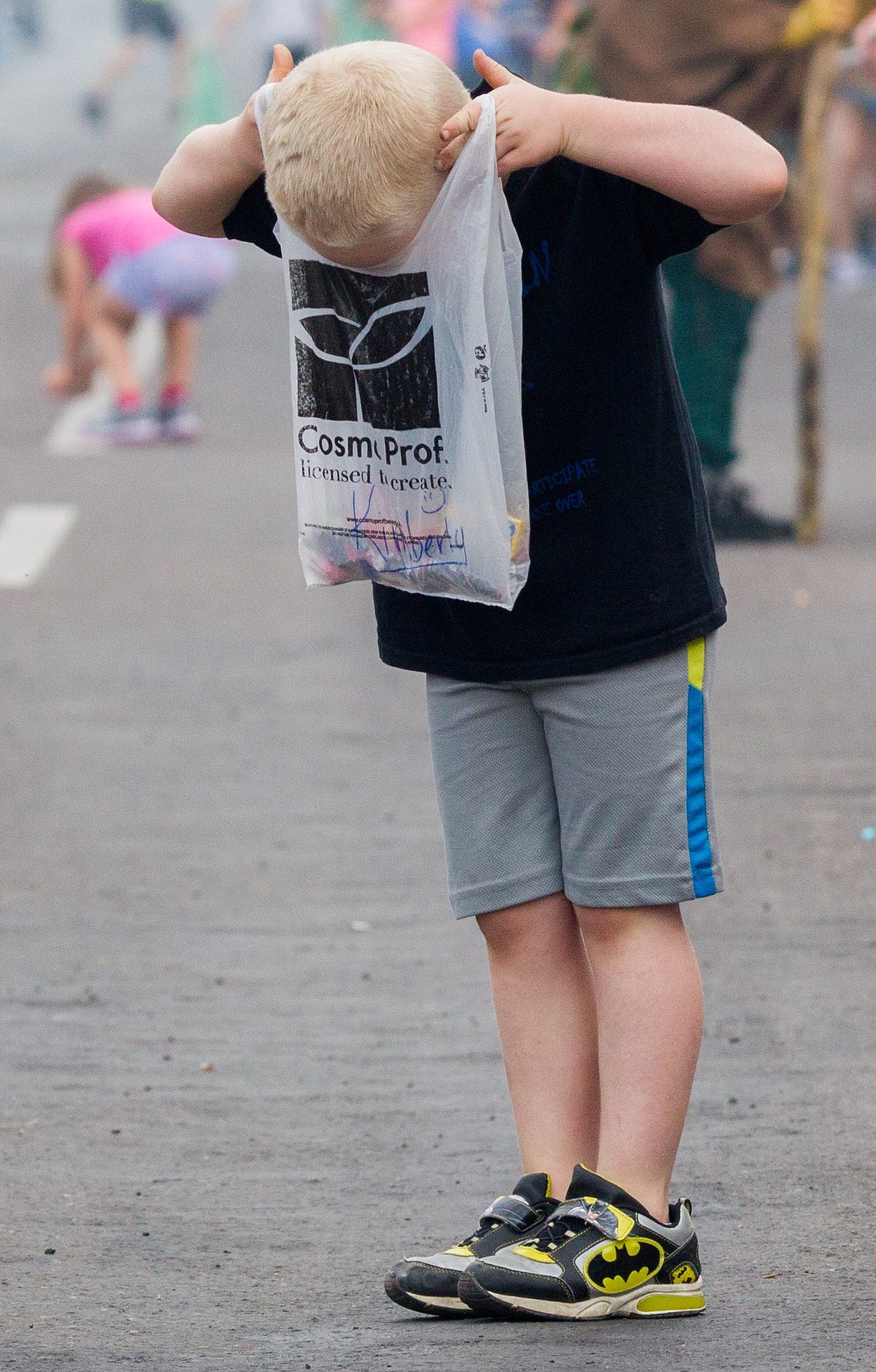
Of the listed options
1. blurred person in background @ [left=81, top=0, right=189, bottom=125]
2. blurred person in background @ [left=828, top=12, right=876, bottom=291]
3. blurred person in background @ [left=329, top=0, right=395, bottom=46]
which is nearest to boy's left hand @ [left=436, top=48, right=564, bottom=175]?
blurred person in background @ [left=828, top=12, right=876, bottom=291]

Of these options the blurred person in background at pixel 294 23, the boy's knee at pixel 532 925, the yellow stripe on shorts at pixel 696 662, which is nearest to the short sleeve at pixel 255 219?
the yellow stripe on shorts at pixel 696 662

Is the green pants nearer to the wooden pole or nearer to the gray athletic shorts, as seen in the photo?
the wooden pole

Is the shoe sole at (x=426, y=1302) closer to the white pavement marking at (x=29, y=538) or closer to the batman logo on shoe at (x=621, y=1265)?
the batman logo on shoe at (x=621, y=1265)

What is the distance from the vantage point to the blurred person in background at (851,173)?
16344 millimetres

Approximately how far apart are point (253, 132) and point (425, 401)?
1.31 ft

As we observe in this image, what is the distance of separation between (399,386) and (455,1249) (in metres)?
1.13

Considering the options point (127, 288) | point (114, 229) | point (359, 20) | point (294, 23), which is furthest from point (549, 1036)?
point (359, 20)

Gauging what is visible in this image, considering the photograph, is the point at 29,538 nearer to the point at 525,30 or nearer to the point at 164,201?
the point at 164,201

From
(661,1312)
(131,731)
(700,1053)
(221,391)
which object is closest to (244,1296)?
(661,1312)

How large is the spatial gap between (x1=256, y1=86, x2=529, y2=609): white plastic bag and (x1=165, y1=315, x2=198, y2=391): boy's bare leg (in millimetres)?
9259

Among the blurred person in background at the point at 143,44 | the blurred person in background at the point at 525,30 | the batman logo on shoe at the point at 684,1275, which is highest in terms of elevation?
the blurred person in background at the point at 143,44

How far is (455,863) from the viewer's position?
3.21 meters

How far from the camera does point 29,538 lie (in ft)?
31.3

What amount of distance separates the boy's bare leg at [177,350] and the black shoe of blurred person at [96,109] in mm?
13273
